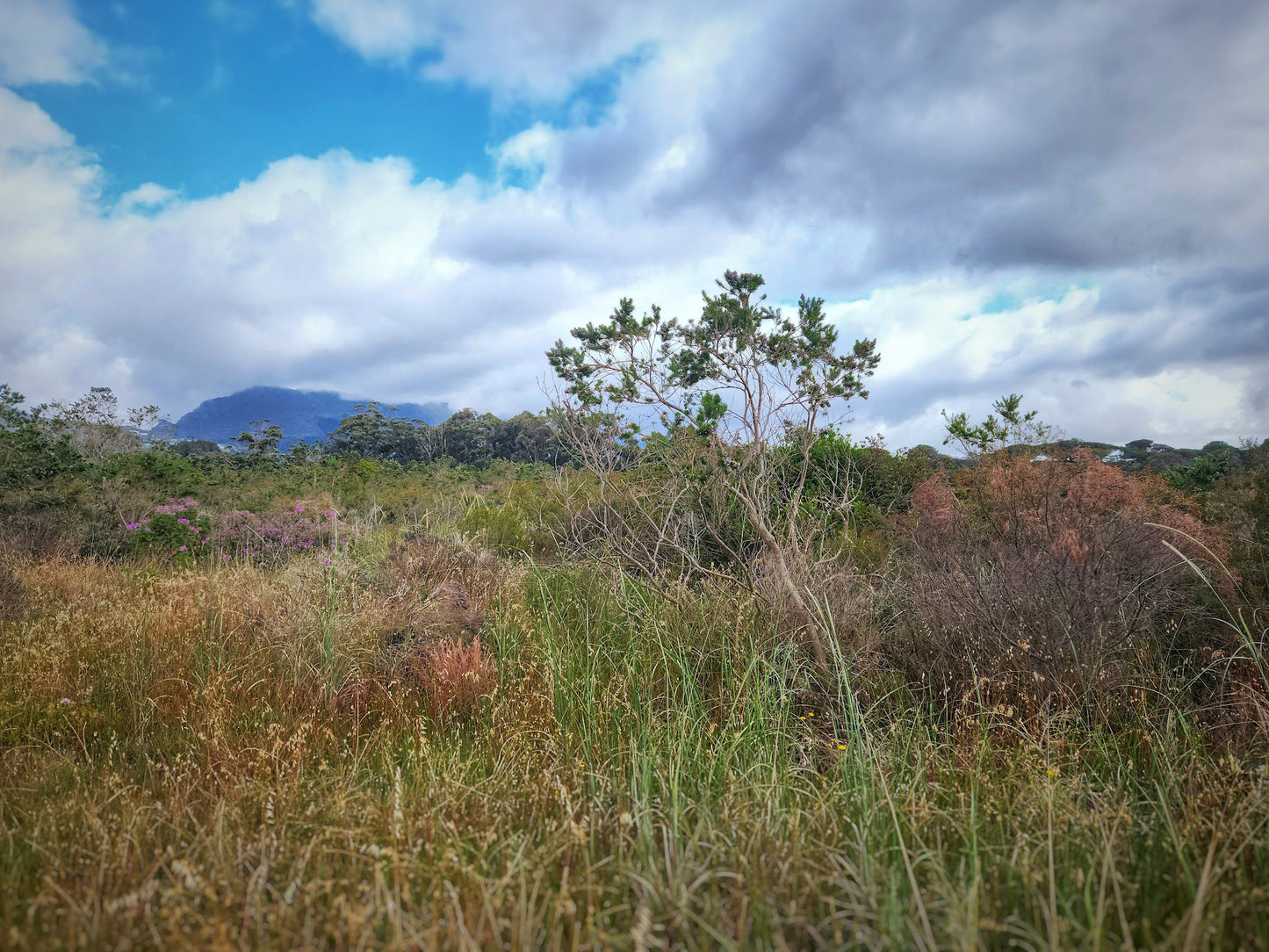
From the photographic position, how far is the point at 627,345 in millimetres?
4836

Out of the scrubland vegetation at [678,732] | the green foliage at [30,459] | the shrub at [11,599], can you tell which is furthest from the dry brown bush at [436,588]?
the green foliage at [30,459]

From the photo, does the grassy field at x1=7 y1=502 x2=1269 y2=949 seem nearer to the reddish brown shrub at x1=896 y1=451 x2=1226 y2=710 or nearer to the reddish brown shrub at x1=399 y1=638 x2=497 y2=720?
the reddish brown shrub at x1=399 y1=638 x2=497 y2=720

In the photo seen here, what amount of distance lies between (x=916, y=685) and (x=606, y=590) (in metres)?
2.38

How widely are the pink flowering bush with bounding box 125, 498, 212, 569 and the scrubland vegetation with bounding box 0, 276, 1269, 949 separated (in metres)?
0.58

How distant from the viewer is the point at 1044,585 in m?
3.85

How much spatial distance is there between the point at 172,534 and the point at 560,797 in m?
8.46

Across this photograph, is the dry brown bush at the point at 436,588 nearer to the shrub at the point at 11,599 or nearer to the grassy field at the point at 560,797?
the grassy field at the point at 560,797

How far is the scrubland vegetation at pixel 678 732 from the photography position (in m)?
1.71

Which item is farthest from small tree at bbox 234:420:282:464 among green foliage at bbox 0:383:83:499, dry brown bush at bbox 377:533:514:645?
dry brown bush at bbox 377:533:514:645

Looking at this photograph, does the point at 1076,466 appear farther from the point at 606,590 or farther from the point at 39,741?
the point at 39,741

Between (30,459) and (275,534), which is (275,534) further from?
(30,459)

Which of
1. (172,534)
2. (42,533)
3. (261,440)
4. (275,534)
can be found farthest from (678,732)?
(261,440)

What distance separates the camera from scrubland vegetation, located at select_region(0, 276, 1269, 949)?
1.71 m

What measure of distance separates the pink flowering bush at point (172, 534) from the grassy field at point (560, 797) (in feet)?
11.8
